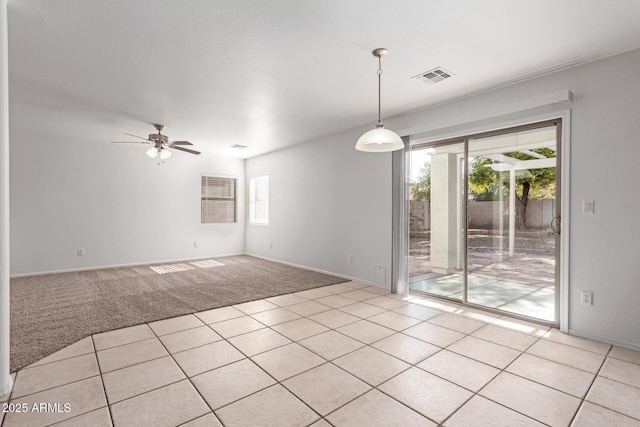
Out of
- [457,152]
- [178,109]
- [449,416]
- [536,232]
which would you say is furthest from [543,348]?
[178,109]

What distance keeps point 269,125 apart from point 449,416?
15.0 feet

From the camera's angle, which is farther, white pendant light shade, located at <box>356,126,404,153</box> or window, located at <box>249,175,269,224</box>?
window, located at <box>249,175,269,224</box>

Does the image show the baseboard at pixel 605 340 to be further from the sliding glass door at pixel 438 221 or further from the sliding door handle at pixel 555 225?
the sliding glass door at pixel 438 221

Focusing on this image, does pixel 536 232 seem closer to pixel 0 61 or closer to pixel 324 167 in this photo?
pixel 324 167

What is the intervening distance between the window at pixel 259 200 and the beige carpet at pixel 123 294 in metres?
1.51

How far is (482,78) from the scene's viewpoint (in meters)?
3.37

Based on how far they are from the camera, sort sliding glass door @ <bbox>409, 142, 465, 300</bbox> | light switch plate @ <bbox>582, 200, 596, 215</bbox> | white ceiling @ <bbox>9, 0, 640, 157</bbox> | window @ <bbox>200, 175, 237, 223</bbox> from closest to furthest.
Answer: white ceiling @ <bbox>9, 0, 640, 157</bbox> → light switch plate @ <bbox>582, 200, 596, 215</bbox> → sliding glass door @ <bbox>409, 142, 465, 300</bbox> → window @ <bbox>200, 175, 237, 223</bbox>

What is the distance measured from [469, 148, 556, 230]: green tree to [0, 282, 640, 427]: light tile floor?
1.40 metres

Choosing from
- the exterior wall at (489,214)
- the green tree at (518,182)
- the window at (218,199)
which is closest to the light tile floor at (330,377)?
the exterior wall at (489,214)

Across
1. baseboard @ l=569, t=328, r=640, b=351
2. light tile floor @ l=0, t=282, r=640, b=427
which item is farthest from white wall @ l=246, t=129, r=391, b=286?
baseboard @ l=569, t=328, r=640, b=351

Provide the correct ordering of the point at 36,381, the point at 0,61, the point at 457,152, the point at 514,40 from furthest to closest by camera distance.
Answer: the point at 457,152 < the point at 514,40 < the point at 36,381 < the point at 0,61

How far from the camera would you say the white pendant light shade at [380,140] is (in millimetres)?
2697

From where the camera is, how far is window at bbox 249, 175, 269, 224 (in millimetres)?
7832

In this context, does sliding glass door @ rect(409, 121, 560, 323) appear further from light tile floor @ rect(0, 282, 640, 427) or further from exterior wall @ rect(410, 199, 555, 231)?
light tile floor @ rect(0, 282, 640, 427)
